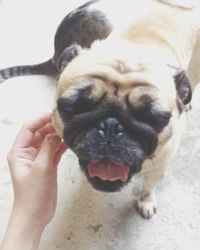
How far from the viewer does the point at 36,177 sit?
1.30m

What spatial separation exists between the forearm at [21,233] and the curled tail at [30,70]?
0.90 m

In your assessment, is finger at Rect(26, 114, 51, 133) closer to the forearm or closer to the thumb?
the thumb

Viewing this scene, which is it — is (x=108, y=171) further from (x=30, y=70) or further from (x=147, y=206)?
(x=30, y=70)

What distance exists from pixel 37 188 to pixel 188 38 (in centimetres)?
74

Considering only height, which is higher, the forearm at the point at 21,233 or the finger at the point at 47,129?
the finger at the point at 47,129

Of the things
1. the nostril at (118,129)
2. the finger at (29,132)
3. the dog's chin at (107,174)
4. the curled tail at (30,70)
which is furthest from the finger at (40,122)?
the curled tail at (30,70)

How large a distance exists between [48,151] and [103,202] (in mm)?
524

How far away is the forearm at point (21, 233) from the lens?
4.28ft

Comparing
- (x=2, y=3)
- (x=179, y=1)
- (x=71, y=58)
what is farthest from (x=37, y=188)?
(x=2, y=3)

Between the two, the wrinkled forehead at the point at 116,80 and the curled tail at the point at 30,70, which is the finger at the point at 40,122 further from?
the curled tail at the point at 30,70

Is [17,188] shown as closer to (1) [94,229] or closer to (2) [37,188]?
(2) [37,188]

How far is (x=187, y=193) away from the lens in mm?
1793

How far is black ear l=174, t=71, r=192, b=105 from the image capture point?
132 centimetres

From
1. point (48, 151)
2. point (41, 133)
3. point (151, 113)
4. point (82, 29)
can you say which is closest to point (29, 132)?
point (41, 133)
